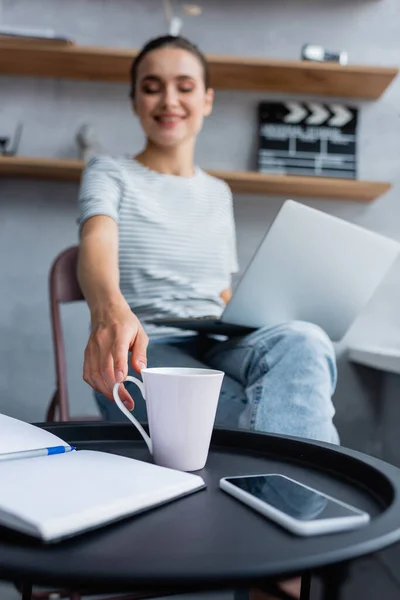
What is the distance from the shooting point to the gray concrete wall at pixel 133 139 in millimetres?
2135

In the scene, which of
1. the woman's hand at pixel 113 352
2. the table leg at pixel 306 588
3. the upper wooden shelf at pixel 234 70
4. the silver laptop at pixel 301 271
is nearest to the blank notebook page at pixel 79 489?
the woman's hand at pixel 113 352

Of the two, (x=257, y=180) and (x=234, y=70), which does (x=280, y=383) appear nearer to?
(x=257, y=180)

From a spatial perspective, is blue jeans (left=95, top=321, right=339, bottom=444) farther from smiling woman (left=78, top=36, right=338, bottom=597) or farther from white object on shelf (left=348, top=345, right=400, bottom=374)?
white object on shelf (left=348, top=345, right=400, bottom=374)

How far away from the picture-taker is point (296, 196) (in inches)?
87.2

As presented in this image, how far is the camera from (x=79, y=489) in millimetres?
461

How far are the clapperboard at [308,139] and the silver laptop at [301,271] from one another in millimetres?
1035

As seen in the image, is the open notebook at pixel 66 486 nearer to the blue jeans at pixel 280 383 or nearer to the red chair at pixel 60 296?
the blue jeans at pixel 280 383

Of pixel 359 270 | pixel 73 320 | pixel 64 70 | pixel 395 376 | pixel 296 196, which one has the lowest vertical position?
pixel 395 376

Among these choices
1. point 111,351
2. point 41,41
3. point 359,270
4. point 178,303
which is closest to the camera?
point 111,351

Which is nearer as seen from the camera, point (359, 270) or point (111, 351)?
point (111, 351)

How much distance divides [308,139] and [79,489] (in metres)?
1.91

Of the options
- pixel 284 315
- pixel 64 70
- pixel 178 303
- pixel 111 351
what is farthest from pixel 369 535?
pixel 64 70

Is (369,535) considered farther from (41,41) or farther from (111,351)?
(41,41)

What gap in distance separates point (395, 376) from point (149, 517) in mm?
1806
